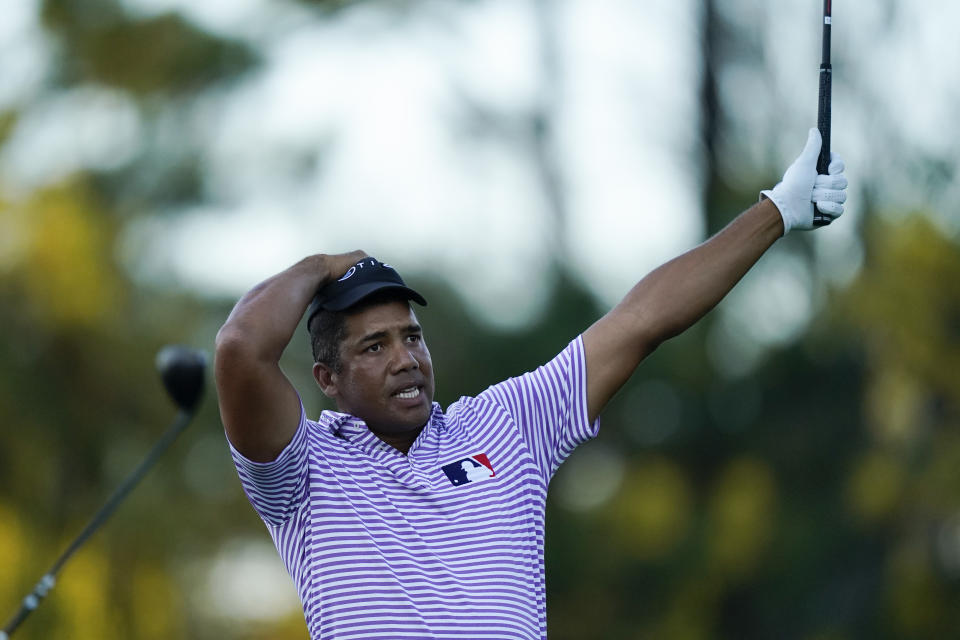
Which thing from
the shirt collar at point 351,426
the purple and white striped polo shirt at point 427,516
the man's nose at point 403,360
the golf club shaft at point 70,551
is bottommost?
the golf club shaft at point 70,551

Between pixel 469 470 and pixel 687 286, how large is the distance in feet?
Result: 2.30

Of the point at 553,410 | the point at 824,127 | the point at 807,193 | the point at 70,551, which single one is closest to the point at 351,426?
the point at 553,410

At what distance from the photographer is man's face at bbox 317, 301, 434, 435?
12.0 feet

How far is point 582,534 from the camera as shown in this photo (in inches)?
483

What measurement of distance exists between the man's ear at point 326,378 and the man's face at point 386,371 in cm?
2

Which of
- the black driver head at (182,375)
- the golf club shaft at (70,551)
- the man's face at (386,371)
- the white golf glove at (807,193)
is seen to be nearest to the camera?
the man's face at (386,371)

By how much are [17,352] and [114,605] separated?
2.47 meters

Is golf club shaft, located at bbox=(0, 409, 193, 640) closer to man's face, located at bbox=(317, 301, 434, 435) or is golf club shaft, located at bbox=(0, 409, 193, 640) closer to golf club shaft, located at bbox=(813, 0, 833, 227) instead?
man's face, located at bbox=(317, 301, 434, 435)

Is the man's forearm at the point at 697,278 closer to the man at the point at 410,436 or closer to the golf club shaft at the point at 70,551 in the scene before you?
the man at the point at 410,436

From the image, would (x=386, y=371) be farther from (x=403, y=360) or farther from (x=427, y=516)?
(x=427, y=516)

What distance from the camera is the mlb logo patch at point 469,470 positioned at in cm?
353

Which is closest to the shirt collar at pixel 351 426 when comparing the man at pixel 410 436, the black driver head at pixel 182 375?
the man at pixel 410 436

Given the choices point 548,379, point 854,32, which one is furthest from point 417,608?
point 854,32

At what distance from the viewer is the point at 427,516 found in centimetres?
344
